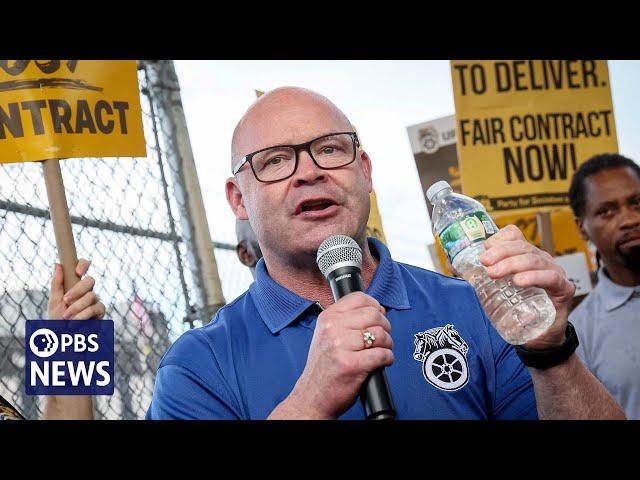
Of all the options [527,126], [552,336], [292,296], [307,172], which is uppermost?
[527,126]

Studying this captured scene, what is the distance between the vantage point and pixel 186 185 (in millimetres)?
3340

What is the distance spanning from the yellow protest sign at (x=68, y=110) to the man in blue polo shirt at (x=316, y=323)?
2.03 feet

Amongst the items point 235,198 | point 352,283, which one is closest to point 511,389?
point 352,283

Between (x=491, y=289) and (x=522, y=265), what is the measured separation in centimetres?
19

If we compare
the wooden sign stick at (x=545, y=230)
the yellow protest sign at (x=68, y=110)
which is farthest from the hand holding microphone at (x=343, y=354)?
the wooden sign stick at (x=545, y=230)

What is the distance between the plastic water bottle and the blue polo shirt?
0.86 ft

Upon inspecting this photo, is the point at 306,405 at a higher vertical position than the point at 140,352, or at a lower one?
lower

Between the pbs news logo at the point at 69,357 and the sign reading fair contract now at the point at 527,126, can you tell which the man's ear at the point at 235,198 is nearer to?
the pbs news logo at the point at 69,357

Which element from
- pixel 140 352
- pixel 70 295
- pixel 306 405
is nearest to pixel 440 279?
pixel 306 405

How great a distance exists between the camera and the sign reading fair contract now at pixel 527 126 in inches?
159

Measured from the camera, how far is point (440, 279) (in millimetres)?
2244

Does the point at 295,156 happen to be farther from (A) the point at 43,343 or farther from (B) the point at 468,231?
(A) the point at 43,343
